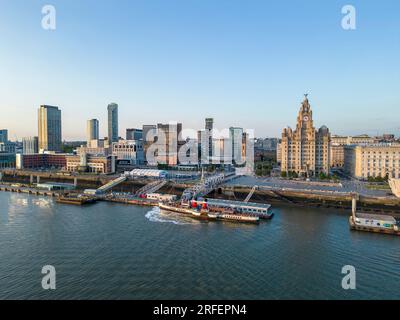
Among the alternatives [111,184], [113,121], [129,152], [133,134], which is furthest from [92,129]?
[111,184]

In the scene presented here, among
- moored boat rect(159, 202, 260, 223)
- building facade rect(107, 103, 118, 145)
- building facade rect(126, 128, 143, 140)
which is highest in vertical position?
building facade rect(107, 103, 118, 145)

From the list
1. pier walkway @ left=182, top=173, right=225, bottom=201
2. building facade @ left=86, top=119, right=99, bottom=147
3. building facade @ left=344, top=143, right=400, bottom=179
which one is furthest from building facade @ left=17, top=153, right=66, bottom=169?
building facade @ left=86, top=119, right=99, bottom=147

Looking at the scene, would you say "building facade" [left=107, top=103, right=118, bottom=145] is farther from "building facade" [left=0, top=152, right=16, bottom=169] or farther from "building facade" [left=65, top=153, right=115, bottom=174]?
"building facade" [left=65, top=153, right=115, bottom=174]

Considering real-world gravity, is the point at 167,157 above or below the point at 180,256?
above

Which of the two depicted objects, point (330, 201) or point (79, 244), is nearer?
point (79, 244)
